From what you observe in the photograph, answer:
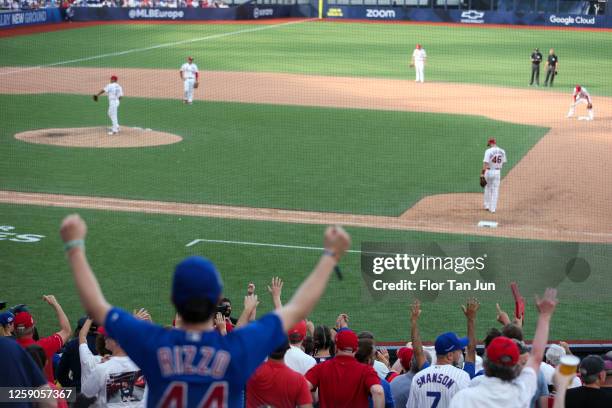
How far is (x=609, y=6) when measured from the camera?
205 feet

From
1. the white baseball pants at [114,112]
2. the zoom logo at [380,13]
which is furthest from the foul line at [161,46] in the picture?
the white baseball pants at [114,112]

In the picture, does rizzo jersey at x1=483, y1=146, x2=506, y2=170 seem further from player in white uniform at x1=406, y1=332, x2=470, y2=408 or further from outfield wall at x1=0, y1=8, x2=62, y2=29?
outfield wall at x1=0, y1=8, x2=62, y2=29

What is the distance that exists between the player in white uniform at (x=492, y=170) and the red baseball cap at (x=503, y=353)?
14.0 metres

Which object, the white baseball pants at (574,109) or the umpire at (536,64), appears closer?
the white baseball pants at (574,109)

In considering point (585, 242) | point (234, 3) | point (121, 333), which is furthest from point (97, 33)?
point (121, 333)

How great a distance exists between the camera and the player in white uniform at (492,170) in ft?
61.2

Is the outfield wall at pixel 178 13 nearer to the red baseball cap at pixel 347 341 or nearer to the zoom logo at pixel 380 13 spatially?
the zoom logo at pixel 380 13

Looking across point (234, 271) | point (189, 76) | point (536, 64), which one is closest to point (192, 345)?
point (234, 271)

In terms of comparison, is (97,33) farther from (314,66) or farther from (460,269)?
(460,269)

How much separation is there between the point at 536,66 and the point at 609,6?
26.2 m

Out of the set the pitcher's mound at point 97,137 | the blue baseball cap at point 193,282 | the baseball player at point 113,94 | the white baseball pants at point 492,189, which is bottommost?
the pitcher's mound at point 97,137

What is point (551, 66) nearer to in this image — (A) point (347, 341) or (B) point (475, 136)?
(B) point (475, 136)

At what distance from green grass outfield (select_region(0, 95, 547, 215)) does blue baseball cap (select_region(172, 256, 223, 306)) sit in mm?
15673

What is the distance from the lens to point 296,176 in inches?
884
